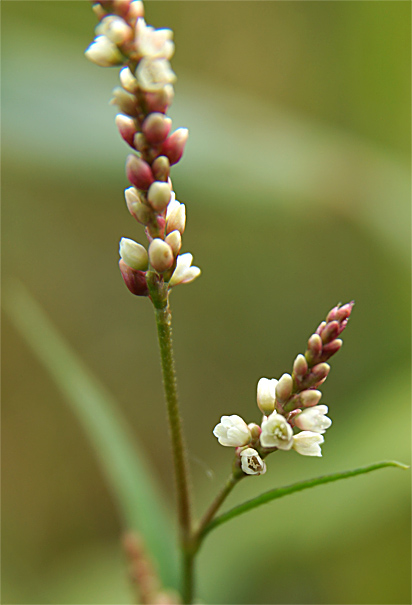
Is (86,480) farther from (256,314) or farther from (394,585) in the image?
(394,585)

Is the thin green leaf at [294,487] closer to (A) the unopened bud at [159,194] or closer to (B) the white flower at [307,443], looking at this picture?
(B) the white flower at [307,443]

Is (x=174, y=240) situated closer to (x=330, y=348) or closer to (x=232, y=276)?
(x=330, y=348)

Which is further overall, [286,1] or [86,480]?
[286,1]

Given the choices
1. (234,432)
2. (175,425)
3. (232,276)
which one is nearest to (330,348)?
(234,432)

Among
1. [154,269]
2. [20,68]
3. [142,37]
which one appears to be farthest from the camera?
[20,68]

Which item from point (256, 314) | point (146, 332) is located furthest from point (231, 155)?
point (146, 332)

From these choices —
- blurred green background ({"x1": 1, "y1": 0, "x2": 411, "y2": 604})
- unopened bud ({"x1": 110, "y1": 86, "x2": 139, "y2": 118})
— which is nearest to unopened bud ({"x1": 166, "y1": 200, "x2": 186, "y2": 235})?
unopened bud ({"x1": 110, "y1": 86, "x2": 139, "y2": 118})
